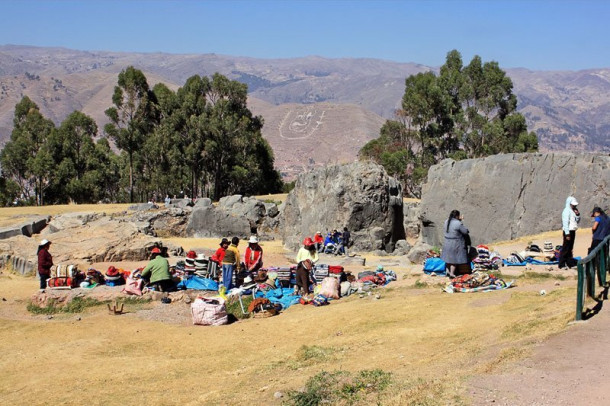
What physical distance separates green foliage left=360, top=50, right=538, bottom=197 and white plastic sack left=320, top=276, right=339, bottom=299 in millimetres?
38866

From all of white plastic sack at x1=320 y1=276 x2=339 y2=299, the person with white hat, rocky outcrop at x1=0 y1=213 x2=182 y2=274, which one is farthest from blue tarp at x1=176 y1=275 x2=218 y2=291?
the person with white hat

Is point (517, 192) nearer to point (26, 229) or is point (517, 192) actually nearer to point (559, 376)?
point (559, 376)

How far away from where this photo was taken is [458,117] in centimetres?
5497

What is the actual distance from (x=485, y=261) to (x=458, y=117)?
40155 mm

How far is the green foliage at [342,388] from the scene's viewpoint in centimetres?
808

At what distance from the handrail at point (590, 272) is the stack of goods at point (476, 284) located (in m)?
2.90

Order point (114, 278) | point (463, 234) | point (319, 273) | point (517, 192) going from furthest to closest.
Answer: point (517, 192) → point (114, 278) → point (319, 273) → point (463, 234)

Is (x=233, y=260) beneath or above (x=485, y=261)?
beneath

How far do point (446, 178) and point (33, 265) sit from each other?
1713 centimetres

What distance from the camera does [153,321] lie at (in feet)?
50.9

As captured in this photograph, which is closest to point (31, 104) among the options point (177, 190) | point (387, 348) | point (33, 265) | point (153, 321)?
point (177, 190)

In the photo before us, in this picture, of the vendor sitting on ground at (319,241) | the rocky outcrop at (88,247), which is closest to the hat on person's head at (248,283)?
the vendor sitting on ground at (319,241)

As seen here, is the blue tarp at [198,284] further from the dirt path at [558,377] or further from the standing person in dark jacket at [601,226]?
the dirt path at [558,377]

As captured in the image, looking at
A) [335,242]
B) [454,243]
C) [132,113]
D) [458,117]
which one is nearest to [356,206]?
[335,242]
